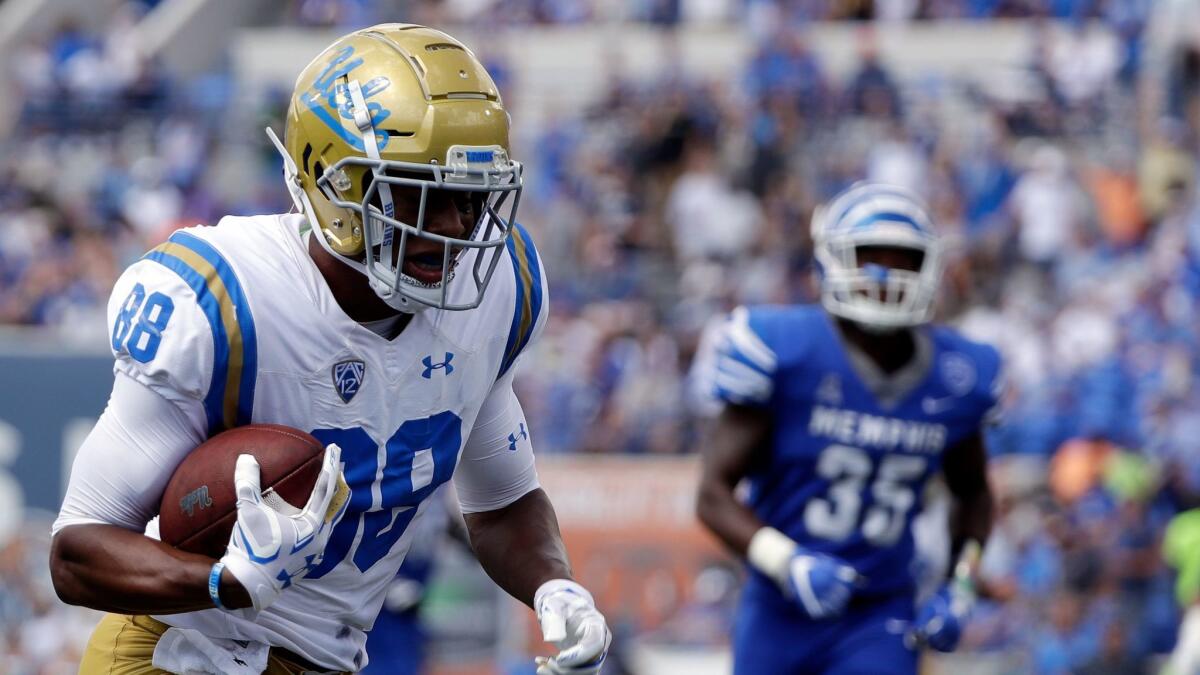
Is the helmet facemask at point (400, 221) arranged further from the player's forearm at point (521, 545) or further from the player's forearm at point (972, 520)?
the player's forearm at point (972, 520)

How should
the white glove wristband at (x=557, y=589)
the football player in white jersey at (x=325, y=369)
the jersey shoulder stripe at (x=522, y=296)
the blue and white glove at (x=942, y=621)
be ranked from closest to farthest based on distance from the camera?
the football player in white jersey at (x=325, y=369), the white glove wristband at (x=557, y=589), the jersey shoulder stripe at (x=522, y=296), the blue and white glove at (x=942, y=621)

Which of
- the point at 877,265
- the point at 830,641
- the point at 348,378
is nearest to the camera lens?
the point at 348,378

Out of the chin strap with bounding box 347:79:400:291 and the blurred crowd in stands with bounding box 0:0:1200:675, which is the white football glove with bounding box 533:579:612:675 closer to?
the chin strap with bounding box 347:79:400:291

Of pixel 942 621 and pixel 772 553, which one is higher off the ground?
pixel 772 553

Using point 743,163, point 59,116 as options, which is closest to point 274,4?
point 59,116

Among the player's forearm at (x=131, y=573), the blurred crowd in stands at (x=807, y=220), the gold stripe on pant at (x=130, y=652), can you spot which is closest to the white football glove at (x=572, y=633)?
the gold stripe on pant at (x=130, y=652)

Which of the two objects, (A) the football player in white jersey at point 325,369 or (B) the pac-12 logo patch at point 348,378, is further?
(B) the pac-12 logo patch at point 348,378

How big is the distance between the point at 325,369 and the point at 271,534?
0.39 metres

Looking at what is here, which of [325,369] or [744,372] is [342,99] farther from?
[744,372]

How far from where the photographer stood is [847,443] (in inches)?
197

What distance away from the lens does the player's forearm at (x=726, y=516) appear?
16.2ft

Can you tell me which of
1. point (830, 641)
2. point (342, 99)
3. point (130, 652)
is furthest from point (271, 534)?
point (830, 641)

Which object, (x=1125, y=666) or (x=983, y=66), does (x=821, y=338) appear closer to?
(x=1125, y=666)

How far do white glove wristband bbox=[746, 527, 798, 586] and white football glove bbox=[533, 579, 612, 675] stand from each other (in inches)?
67.8
